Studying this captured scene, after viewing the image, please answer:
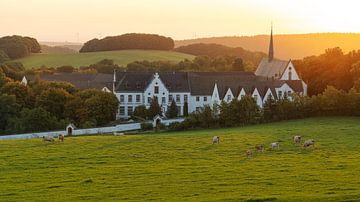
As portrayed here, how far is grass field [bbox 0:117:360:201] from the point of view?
24.8m

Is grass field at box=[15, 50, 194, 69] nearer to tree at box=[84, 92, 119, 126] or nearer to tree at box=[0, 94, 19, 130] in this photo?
tree at box=[0, 94, 19, 130]

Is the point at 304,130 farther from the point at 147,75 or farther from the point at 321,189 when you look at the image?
the point at 147,75

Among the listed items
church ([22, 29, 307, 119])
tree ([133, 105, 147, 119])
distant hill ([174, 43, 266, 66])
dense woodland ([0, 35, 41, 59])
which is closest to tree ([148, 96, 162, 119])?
tree ([133, 105, 147, 119])

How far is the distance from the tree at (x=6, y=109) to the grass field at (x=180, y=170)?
30.9m

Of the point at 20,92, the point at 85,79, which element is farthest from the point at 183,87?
the point at 20,92

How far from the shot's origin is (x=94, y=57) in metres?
162

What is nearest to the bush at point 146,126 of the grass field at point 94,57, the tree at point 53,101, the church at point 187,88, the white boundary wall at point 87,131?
the white boundary wall at point 87,131

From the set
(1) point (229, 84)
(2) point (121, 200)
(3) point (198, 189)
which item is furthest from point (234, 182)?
(1) point (229, 84)

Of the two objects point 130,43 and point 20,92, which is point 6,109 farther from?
point 130,43

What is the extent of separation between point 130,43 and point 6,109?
381 ft

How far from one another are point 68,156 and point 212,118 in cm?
3054

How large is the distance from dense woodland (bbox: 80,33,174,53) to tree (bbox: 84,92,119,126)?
356 ft

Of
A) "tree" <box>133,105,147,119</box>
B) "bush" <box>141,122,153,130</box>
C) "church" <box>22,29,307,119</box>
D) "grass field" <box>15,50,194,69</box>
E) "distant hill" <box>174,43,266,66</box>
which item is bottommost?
"bush" <box>141,122,153,130</box>

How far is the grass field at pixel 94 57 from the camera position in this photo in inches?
6093
